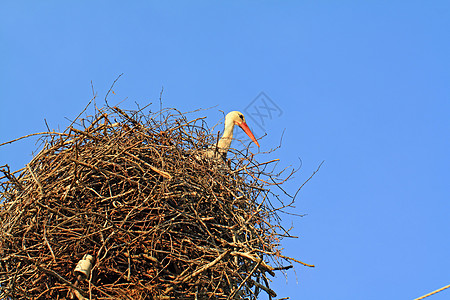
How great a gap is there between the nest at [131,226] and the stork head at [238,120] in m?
1.58

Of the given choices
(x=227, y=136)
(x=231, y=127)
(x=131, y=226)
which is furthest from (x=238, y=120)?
(x=131, y=226)

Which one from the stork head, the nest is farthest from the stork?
the nest

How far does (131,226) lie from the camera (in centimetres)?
327

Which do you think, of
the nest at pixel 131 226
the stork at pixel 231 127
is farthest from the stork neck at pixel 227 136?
the nest at pixel 131 226

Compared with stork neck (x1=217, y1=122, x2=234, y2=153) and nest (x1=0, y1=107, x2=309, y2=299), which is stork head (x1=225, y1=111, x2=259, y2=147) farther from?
nest (x1=0, y1=107, x2=309, y2=299)

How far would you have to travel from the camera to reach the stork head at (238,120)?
5332mm

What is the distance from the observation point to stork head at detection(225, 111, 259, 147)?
5332 millimetres

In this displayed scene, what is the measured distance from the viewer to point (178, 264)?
3391mm

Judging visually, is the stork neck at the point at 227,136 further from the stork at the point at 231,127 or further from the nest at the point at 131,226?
the nest at the point at 131,226

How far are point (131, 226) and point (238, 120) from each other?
2.34 m

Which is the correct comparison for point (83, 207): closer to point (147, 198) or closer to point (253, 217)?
point (147, 198)

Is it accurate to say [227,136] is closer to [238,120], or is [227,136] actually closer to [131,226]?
[238,120]

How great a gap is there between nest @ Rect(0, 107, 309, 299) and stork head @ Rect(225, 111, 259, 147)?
1.58 meters

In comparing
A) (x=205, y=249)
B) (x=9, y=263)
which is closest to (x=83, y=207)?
(x=9, y=263)
